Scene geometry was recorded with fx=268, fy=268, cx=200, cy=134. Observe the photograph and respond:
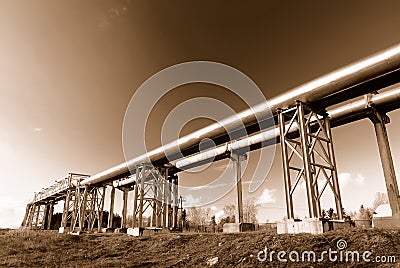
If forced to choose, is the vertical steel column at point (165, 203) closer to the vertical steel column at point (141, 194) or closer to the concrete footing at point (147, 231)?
the vertical steel column at point (141, 194)

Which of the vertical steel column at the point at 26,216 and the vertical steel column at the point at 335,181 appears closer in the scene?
the vertical steel column at the point at 335,181

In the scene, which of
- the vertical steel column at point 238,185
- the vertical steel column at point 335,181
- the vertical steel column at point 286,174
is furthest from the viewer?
the vertical steel column at point 238,185

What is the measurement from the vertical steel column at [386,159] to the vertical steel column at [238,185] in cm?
633

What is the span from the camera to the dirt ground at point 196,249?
5.88 meters

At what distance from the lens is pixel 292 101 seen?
996 centimetres

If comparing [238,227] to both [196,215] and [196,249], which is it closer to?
[196,249]

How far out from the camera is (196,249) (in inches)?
334

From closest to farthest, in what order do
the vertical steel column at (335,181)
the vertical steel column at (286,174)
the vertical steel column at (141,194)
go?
the vertical steel column at (286,174)
the vertical steel column at (335,181)
the vertical steel column at (141,194)

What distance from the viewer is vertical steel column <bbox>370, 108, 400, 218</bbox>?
9.56 meters

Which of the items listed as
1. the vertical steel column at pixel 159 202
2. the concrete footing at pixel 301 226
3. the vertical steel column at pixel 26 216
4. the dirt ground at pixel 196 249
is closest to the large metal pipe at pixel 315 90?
the vertical steel column at pixel 159 202

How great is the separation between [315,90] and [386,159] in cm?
393

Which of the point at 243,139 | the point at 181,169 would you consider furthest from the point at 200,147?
the point at 181,169

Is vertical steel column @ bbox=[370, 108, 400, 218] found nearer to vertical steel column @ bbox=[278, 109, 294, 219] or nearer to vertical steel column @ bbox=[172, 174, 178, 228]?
vertical steel column @ bbox=[278, 109, 294, 219]

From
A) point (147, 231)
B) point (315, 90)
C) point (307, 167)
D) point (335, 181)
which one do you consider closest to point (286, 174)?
point (307, 167)
